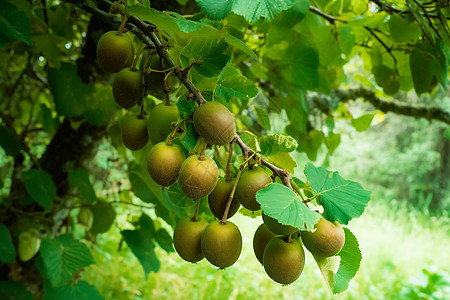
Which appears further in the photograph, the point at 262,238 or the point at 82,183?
the point at 82,183

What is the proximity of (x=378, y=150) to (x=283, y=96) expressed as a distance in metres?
10.8

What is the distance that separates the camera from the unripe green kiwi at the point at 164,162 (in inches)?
20.3

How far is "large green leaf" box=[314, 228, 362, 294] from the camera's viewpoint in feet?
1.63

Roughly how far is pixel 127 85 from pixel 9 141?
0.73m

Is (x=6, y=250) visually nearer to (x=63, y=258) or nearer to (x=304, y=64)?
(x=63, y=258)

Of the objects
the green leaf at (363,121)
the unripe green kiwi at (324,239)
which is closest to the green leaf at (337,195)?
the unripe green kiwi at (324,239)

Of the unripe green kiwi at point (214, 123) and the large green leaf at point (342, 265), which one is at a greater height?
the unripe green kiwi at point (214, 123)

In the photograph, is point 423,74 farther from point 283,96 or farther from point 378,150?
point 378,150

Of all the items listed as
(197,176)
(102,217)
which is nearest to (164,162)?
(197,176)

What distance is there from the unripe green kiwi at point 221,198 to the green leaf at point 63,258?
696 millimetres

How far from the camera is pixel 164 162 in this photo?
52 cm

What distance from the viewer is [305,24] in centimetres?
126

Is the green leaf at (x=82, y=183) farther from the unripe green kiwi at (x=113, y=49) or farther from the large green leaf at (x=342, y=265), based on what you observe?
the large green leaf at (x=342, y=265)

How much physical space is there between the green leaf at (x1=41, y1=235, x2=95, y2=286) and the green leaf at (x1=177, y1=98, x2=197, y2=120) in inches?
29.0
